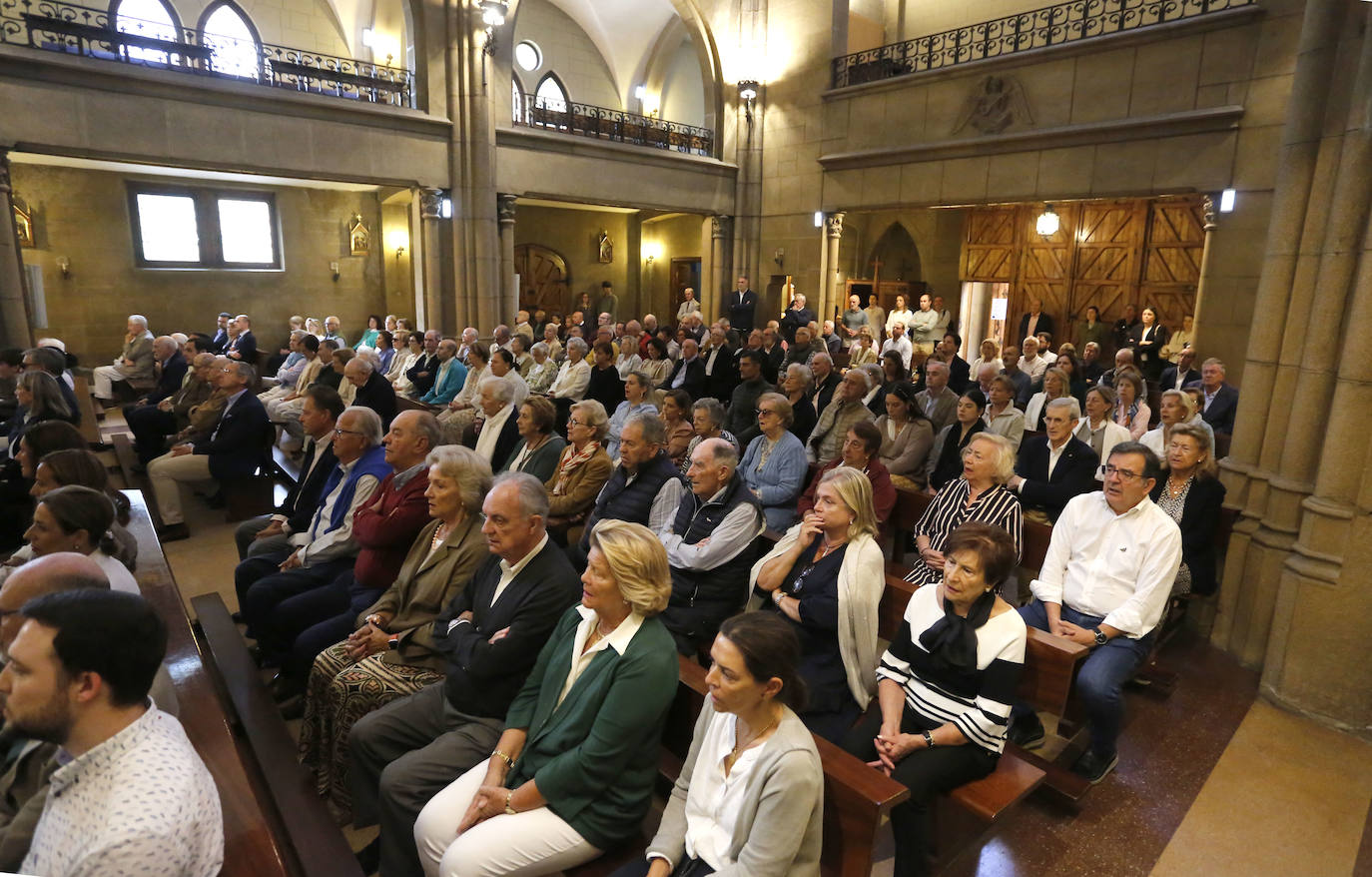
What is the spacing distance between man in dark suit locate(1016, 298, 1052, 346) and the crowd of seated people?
8.02m

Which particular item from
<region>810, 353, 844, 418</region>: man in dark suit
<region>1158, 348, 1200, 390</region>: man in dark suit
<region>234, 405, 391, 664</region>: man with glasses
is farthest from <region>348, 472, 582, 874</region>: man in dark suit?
<region>1158, 348, 1200, 390</region>: man in dark suit

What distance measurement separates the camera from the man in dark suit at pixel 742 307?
41.6 feet

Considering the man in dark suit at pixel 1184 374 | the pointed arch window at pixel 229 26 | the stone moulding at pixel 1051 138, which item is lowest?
the man in dark suit at pixel 1184 374

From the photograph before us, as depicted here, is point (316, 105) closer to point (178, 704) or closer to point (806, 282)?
point (806, 282)

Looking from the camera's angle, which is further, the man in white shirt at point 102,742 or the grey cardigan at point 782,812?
the grey cardigan at point 782,812

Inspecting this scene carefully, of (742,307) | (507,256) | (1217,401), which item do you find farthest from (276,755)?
(742,307)

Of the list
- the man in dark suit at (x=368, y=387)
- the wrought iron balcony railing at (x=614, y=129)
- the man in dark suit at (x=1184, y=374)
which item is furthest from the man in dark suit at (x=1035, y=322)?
the man in dark suit at (x=368, y=387)

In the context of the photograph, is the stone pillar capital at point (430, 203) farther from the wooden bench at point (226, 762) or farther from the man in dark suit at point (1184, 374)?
the man in dark suit at point (1184, 374)

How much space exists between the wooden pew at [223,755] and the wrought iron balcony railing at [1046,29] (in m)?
9.86

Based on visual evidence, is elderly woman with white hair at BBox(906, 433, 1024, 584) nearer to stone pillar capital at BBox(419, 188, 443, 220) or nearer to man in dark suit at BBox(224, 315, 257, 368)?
man in dark suit at BBox(224, 315, 257, 368)

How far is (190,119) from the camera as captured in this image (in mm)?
8375

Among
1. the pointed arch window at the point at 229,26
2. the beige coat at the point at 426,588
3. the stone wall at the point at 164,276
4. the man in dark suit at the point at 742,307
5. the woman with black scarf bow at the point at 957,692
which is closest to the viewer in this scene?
the woman with black scarf bow at the point at 957,692

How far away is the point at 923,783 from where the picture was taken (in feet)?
7.23

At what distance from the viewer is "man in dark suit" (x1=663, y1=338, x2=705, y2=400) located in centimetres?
782
